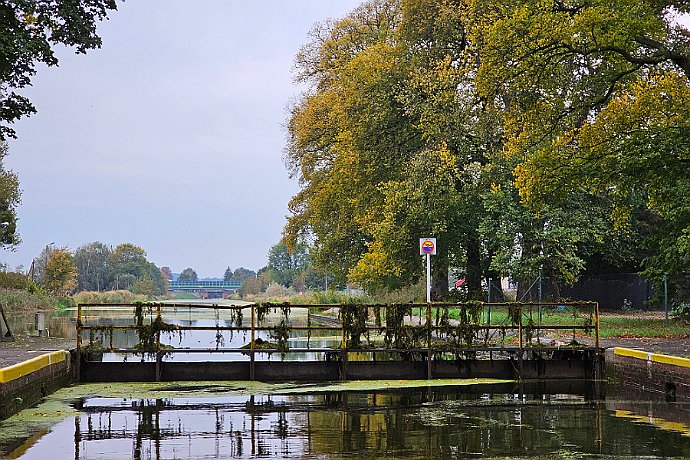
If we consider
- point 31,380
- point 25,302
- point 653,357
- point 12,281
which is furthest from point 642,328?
point 12,281

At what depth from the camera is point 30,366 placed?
17.5 m

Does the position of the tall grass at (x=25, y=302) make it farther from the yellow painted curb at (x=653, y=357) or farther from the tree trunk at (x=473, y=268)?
the yellow painted curb at (x=653, y=357)

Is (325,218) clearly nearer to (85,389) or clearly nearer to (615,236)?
(615,236)

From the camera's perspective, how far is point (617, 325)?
33.1 m

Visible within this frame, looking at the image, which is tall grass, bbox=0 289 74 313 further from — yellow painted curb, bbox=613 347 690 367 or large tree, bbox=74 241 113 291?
large tree, bbox=74 241 113 291

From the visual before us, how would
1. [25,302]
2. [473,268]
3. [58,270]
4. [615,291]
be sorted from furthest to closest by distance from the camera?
[58,270] < [25,302] < [615,291] < [473,268]

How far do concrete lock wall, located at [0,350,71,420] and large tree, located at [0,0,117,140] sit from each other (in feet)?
32.2

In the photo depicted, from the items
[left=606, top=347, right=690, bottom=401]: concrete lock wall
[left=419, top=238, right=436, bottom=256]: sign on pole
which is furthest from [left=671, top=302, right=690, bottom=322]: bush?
[left=606, top=347, right=690, bottom=401]: concrete lock wall

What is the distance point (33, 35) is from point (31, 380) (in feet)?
43.5

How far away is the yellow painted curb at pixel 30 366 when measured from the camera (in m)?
15.7

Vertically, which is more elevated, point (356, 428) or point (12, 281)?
point (12, 281)

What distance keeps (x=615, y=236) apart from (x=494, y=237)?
6.75 meters

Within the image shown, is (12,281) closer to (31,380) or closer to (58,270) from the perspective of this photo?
(58,270)

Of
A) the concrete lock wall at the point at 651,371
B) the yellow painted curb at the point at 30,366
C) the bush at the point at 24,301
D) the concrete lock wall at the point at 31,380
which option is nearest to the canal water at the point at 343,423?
the concrete lock wall at the point at 31,380
